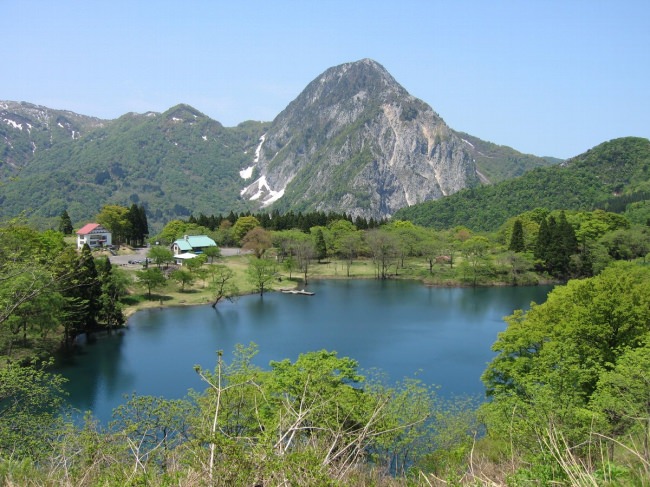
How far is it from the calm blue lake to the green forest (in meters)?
2.13

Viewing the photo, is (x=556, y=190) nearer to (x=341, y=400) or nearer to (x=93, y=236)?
(x=93, y=236)

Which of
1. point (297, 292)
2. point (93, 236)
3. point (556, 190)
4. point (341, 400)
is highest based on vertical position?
point (556, 190)

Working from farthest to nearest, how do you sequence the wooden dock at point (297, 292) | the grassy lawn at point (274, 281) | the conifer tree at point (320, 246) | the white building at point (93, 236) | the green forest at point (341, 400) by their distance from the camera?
the conifer tree at point (320, 246)
the white building at point (93, 236)
the wooden dock at point (297, 292)
the grassy lawn at point (274, 281)
the green forest at point (341, 400)

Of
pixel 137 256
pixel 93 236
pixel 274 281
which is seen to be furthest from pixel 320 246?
pixel 93 236

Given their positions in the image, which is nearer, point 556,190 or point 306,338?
point 306,338

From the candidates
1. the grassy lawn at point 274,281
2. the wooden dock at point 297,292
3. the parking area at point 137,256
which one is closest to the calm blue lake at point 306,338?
the wooden dock at point 297,292

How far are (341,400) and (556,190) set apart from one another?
350 feet

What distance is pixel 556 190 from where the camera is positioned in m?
106

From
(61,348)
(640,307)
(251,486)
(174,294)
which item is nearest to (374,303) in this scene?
→ (174,294)

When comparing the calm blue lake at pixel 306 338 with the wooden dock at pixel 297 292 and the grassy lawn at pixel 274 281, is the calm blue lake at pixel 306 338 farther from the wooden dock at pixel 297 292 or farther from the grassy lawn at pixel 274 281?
the grassy lawn at pixel 274 281

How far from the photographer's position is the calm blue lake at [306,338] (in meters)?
24.5

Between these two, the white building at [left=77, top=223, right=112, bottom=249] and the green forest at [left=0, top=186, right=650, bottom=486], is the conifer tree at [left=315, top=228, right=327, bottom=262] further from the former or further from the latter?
the white building at [left=77, top=223, right=112, bottom=249]

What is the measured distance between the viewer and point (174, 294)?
148 feet

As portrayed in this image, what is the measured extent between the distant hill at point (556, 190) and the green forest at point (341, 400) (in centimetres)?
4589
